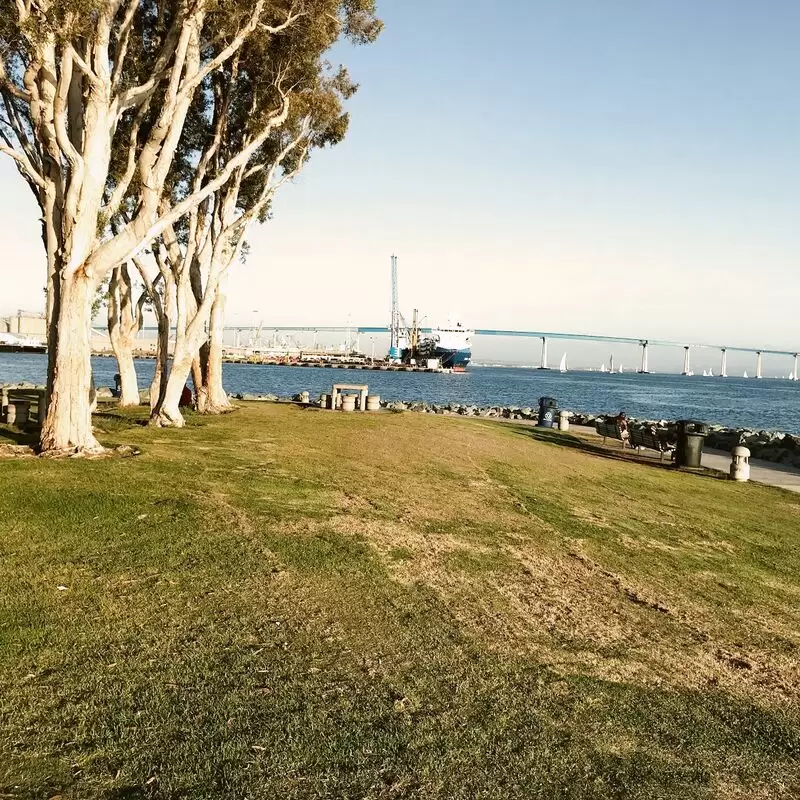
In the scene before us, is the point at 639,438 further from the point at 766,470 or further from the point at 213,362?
the point at 213,362

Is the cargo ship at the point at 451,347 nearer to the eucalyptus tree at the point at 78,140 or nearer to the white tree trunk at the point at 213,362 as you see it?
the white tree trunk at the point at 213,362

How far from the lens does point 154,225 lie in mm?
12703

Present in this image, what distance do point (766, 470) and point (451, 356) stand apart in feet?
438

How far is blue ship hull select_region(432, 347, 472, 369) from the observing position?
151 meters

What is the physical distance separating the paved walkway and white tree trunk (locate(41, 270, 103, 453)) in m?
15.0

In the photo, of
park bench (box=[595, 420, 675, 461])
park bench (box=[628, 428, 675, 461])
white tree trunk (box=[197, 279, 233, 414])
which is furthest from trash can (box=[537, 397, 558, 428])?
white tree trunk (box=[197, 279, 233, 414])

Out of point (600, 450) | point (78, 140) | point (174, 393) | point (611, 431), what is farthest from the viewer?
point (611, 431)

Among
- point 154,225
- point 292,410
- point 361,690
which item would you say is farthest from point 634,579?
point 292,410

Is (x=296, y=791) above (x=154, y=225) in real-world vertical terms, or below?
below

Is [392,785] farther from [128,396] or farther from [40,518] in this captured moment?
[128,396]

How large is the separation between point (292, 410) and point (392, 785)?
2147cm

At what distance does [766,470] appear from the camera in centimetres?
1827

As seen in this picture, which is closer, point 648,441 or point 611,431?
point 648,441

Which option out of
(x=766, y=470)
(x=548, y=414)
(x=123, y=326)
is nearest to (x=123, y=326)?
(x=123, y=326)
